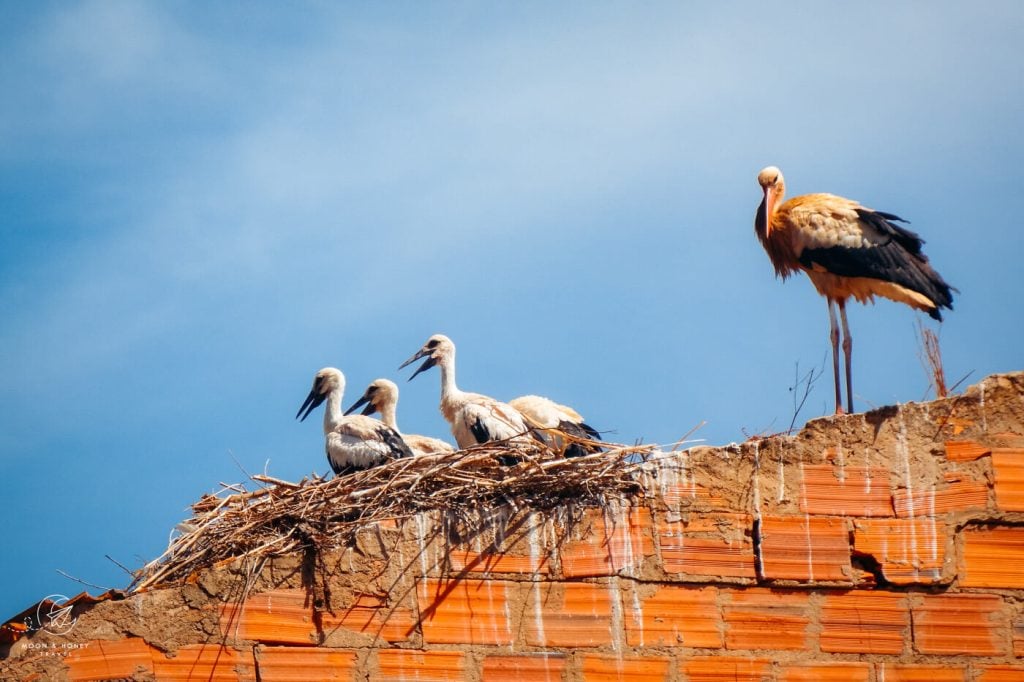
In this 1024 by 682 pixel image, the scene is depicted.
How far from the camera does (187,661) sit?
15.4ft

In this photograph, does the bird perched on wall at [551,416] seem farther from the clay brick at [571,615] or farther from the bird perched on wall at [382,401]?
the clay brick at [571,615]

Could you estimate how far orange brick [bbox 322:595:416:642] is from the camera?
15.5 ft

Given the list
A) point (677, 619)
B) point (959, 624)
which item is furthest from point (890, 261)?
point (677, 619)

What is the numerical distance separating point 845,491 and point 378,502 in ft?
5.34

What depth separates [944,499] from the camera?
4801 millimetres

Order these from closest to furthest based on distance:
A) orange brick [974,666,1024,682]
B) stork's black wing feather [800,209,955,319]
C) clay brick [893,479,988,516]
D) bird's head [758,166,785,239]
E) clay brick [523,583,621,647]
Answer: orange brick [974,666,1024,682] → clay brick [523,583,621,647] → clay brick [893,479,988,516] → stork's black wing feather [800,209,955,319] → bird's head [758,166,785,239]

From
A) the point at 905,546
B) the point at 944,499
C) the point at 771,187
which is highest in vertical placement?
the point at 771,187

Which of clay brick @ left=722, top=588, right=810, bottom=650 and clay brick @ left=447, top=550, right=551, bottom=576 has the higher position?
clay brick @ left=447, top=550, right=551, bottom=576

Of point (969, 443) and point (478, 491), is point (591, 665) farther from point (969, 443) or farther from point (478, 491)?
point (969, 443)

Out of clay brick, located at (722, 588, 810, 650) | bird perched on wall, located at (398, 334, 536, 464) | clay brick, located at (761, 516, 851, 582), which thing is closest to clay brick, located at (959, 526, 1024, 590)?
clay brick, located at (761, 516, 851, 582)

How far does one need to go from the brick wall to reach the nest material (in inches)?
2.4

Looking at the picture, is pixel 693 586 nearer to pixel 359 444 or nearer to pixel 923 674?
pixel 923 674

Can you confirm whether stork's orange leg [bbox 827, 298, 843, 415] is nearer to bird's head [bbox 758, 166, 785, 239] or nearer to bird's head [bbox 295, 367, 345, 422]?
bird's head [bbox 758, 166, 785, 239]

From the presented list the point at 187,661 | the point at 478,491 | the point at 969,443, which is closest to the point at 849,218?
the point at 969,443
